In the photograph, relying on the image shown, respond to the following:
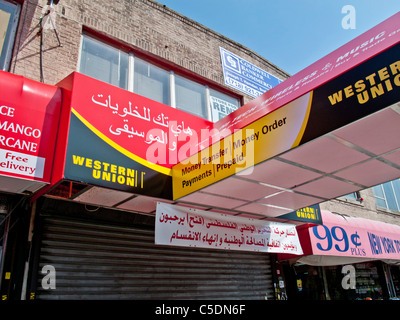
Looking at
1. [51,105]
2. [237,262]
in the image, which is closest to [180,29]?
[51,105]

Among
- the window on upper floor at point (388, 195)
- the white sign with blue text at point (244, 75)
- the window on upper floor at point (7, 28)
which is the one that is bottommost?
the window on upper floor at point (388, 195)

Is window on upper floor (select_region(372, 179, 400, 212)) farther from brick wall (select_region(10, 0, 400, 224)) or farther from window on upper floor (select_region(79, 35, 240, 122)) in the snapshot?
window on upper floor (select_region(79, 35, 240, 122))

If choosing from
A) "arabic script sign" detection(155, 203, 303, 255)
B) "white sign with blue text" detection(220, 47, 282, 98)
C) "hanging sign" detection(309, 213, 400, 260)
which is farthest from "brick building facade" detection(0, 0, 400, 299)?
"hanging sign" detection(309, 213, 400, 260)

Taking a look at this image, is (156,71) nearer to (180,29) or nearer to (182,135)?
(180,29)

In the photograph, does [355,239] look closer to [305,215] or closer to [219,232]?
[305,215]

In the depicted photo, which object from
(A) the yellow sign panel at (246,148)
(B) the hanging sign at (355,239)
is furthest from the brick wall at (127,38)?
(A) the yellow sign panel at (246,148)

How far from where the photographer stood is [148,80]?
25.8 feet

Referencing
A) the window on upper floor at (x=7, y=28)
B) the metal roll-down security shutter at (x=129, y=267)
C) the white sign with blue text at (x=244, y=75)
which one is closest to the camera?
the metal roll-down security shutter at (x=129, y=267)

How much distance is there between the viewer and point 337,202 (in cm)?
1145

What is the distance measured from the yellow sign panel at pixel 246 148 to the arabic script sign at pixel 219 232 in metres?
0.46

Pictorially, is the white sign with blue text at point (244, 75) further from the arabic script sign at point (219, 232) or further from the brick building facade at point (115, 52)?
the arabic script sign at point (219, 232)

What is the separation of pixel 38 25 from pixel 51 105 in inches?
98.7

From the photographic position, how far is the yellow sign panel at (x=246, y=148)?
4.17 meters
